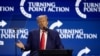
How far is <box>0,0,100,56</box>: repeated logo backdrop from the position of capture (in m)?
7.63

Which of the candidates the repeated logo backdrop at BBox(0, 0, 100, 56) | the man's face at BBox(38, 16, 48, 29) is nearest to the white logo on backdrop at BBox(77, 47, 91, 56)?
the repeated logo backdrop at BBox(0, 0, 100, 56)

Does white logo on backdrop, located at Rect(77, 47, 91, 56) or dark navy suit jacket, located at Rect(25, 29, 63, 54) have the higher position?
dark navy suit jacket, located at Rect(25, 29, 63, 54)

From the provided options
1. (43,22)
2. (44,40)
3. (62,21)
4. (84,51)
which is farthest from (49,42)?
(84,51)

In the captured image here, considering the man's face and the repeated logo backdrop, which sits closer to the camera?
the man's face

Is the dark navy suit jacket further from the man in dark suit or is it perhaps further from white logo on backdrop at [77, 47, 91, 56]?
white logo on backdrop at [77, 47, 91, 56]

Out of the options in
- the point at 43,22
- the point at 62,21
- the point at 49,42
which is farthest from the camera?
the point at 62,21

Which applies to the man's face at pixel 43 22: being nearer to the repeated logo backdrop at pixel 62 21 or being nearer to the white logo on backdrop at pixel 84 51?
the repeated logo backdrop at pixel 62 21

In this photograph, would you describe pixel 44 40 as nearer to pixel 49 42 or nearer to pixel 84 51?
pixel 49 42

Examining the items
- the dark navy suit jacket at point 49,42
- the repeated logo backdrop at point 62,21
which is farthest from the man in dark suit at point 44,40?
the repeated logo backdrop at point 62,21

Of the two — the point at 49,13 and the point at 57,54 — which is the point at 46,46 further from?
the point at 49,13

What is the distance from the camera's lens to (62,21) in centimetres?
770

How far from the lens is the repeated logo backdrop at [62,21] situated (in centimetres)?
763

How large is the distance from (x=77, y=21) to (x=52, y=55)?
3.07 meters

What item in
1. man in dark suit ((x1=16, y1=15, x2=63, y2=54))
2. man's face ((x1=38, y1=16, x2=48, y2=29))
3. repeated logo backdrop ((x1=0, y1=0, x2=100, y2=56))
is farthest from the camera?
repeated logo backdrop ((x1=0, y1=0, x2=100, y2=56))
